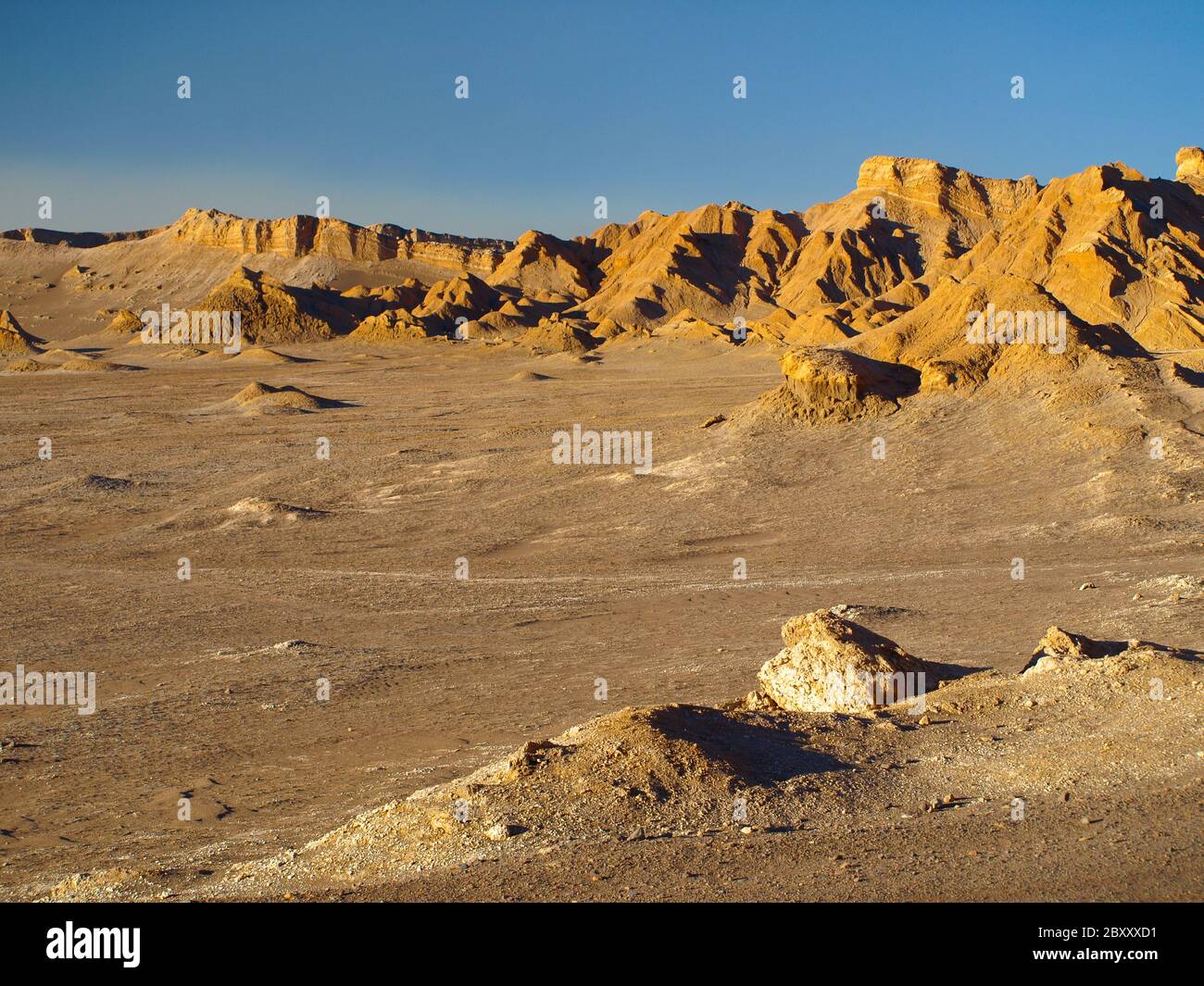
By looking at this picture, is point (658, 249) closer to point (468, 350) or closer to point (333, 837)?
point (468, 350)

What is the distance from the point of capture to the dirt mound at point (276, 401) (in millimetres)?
47906

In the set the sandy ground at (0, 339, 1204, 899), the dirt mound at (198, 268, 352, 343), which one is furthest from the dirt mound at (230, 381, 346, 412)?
the dirt mound at (198, 268, 352, 343)

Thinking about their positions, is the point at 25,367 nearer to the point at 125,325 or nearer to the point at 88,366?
the point at 88,366

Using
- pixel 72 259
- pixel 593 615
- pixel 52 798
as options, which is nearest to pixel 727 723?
pixel 52 798

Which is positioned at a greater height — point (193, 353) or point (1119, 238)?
point (1119, 238)

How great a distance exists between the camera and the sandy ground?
7.09m

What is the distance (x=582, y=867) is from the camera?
688 cm

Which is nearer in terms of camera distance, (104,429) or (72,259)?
(104,429)

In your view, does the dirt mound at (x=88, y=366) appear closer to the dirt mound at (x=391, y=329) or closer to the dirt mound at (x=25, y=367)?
the dirt mound at (x=25, y=367)

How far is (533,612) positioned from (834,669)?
815cm

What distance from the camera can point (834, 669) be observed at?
11031mm

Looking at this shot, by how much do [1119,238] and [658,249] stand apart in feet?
156

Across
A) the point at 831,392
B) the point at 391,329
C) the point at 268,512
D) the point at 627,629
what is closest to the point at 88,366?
the point at 391,329

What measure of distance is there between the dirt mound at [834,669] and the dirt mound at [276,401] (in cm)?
3885
